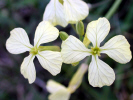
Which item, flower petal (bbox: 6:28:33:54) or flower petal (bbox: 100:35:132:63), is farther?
flower petal (bbox: 6:28:33:54)

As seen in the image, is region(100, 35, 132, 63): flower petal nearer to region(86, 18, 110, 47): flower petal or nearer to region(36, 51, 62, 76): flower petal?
region(86, 18, 110, 47): flower petal

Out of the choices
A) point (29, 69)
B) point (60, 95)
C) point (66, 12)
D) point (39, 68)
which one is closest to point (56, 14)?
point (66, 12)

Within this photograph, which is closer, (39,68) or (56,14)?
(56,14)

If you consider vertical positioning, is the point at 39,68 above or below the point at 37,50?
below

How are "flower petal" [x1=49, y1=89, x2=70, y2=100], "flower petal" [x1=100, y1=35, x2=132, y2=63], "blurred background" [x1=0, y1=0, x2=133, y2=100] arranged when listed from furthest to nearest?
"blurred background" [x1=0, y1=0, x2=133, y2=100] < "flower petal" [x1=49, y1=89, x2=70, y2=100] < "flower petal" [x1=100, y1=35, x2=132, y2=63]

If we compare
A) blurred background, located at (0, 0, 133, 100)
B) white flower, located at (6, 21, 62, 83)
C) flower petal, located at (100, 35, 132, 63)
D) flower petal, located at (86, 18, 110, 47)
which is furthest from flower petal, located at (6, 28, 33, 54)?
blurred background, located at (0, 0, 133, 100)

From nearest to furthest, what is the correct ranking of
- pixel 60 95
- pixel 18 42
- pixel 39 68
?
pixel 18 42, pixel 60 95, pixel 39 68

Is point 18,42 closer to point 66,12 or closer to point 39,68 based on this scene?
point 66,12

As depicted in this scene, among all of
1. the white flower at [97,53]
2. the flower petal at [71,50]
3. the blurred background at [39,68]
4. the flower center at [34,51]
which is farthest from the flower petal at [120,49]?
the blurred background at [39,68]
